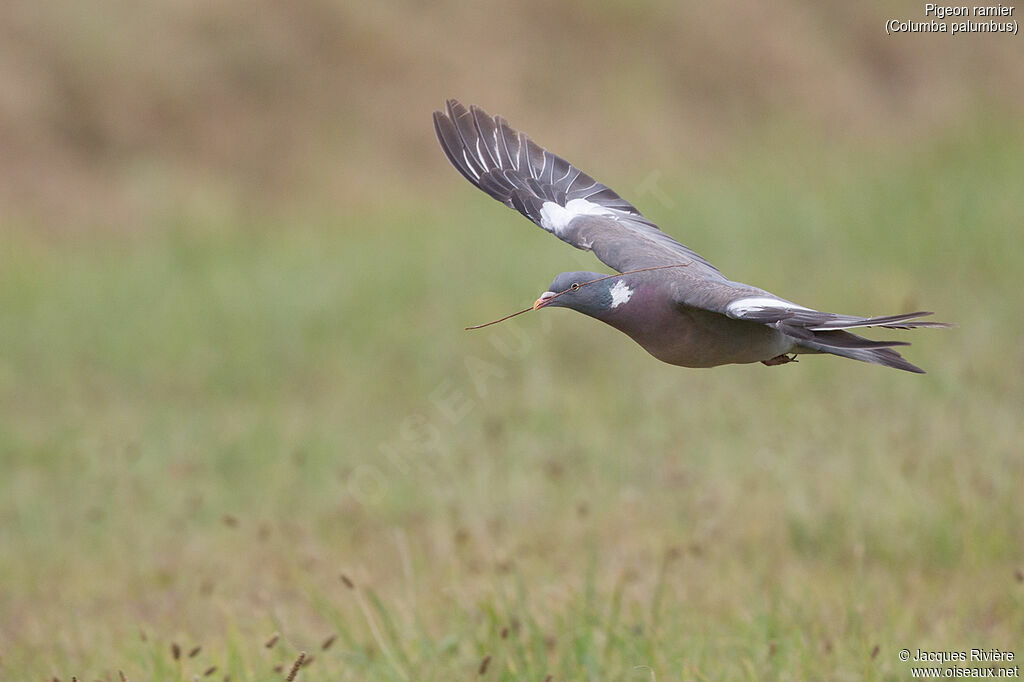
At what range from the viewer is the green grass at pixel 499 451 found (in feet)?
14.7

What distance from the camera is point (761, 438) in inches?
289

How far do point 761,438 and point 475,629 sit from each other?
3.49 m

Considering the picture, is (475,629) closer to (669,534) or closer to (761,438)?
(669,534)

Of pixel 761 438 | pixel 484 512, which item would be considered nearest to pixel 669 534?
pixel 484 512

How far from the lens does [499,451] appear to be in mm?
7469

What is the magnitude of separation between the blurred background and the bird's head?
1550mm

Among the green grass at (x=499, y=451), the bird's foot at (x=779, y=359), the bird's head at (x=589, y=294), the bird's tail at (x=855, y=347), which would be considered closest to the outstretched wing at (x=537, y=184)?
the bird's foot at (x=779, y=359)

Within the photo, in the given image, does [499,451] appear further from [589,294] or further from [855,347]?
[855,347]

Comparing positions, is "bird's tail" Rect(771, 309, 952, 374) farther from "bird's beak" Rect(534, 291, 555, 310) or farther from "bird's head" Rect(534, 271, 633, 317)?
"bird's beak" Rect(534, 291, 555, 310)

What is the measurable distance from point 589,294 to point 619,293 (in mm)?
71

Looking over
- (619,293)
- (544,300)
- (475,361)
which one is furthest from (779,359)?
(475,361)

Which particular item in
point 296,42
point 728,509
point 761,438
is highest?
point 296,42

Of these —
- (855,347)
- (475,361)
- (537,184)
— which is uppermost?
(475,361)

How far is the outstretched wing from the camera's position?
11.8 feet
